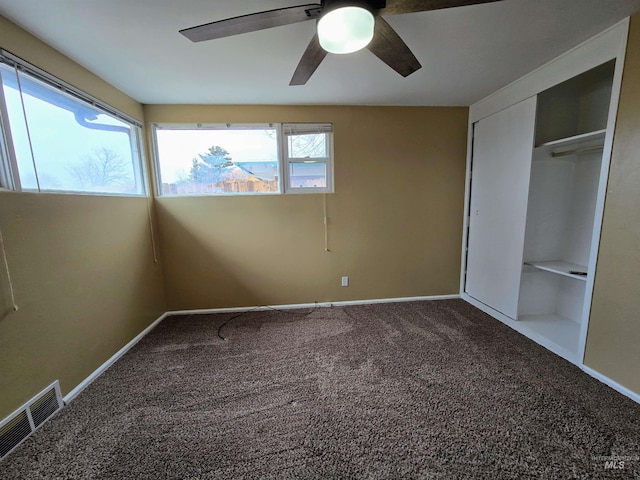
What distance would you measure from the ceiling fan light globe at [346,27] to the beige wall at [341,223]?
1.61 m

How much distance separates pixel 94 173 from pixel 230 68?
1.39m

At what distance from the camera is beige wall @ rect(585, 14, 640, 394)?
1.46 meters

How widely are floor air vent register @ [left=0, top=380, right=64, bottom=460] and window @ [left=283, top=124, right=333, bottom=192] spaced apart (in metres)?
2.45

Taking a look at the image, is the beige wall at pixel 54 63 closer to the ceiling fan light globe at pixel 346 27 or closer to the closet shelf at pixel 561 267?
the ceiling fan light globe at pixel 346 27

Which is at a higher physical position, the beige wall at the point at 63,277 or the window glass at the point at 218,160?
the window glass at the point at 218,160

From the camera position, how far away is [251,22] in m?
1.12

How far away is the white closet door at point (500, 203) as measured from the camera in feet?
7.17

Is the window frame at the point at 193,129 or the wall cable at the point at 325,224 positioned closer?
the window frame at the point at 193,129

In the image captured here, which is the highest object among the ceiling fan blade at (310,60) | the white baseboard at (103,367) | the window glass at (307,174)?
the ceiling fan blade at (310,60)

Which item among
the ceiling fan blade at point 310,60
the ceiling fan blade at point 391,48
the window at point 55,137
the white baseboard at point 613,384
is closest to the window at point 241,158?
the window at point 55,137
